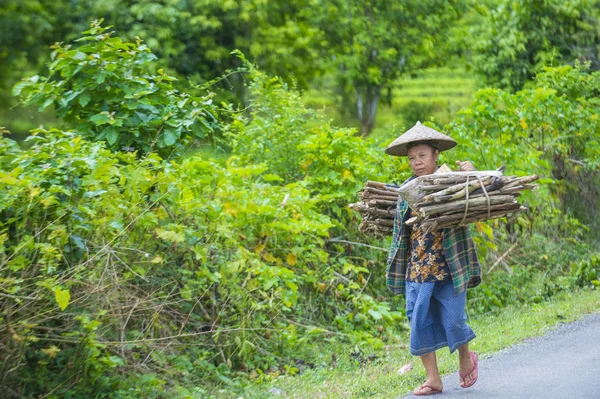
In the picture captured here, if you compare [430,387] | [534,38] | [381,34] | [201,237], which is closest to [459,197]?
[430,387]

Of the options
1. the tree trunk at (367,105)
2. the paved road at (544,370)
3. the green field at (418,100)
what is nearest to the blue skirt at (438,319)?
the paved road at (544,370)

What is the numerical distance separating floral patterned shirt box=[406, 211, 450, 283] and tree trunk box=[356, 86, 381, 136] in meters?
22.4

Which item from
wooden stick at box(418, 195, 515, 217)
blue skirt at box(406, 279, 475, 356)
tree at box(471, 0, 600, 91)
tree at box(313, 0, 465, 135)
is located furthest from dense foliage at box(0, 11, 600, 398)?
tree at box(313, 0, 465, 135)

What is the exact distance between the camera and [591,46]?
16500mm

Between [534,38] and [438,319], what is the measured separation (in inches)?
471

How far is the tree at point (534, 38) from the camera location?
16.5 m

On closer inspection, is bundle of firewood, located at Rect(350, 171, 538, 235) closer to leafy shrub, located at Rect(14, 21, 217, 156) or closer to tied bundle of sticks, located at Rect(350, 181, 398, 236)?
tied bundle of sticks, located at Rect(350, 181, 398, 236)

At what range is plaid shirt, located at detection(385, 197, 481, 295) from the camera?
6.10 meters

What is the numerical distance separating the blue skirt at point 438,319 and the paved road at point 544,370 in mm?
363

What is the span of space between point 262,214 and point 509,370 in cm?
303

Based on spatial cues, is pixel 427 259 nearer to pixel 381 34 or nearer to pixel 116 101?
pixel 116 101

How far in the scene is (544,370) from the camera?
261 inches

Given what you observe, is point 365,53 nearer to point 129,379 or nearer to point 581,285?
point 581,285

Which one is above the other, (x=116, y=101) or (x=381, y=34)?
(x=116, y=101)
